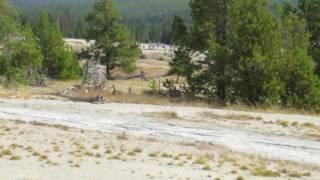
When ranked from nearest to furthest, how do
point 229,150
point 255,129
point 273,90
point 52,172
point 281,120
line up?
point 52,172
point 229,150
point 255,129
point 281,120
point 273,90

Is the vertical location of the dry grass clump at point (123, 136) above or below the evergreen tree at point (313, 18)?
below

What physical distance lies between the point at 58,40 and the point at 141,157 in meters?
55.1

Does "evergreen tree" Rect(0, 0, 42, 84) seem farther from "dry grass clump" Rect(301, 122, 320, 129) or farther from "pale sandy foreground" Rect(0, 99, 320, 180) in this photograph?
"dry grass clump" Rect(301, 122, 320, 129)

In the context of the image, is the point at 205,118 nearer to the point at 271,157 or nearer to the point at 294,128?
the point at 294,128

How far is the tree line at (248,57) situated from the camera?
36.1 metres

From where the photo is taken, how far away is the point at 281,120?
28250 millimetres

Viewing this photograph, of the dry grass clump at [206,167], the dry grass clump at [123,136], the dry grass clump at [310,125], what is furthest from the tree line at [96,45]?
the dry grass clump at [206,167]

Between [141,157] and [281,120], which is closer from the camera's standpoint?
[141,157]

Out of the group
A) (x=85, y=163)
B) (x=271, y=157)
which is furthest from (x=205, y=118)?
(x=85, y=163)

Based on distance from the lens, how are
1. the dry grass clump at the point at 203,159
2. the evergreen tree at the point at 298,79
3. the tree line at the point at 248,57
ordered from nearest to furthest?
the dry grass clump at the point at 203,159
the tree line at the point at 248,57
the evergreen tree at the point at 298,79

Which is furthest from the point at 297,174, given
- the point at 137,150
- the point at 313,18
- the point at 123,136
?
the point at 313,18

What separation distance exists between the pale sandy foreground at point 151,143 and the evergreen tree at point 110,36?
123ft

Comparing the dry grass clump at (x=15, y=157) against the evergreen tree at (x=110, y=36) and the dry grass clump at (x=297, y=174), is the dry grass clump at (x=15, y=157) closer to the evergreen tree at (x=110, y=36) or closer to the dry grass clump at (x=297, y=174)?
the dry grass clump at (x=297, y=174)

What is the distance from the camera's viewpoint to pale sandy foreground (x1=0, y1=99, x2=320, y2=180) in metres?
16.6
